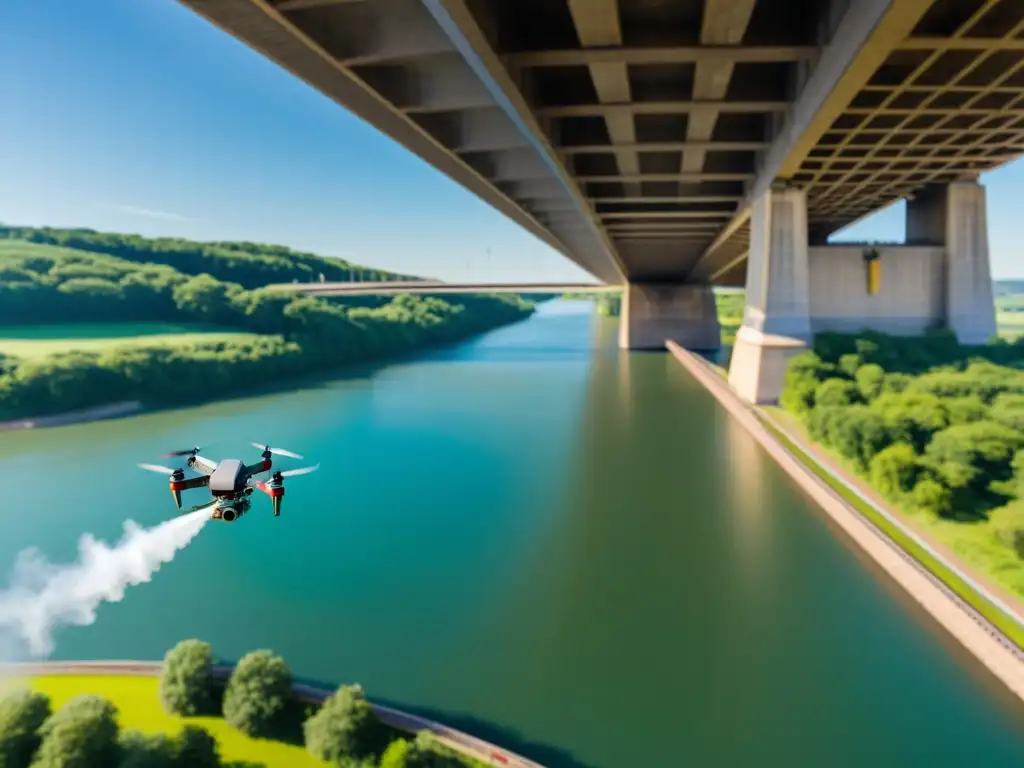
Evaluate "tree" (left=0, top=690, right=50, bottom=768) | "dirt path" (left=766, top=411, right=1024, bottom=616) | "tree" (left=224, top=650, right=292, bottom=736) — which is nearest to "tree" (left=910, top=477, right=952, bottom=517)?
"dirt path" (left=766, top=411, right=1024, bottom=616)

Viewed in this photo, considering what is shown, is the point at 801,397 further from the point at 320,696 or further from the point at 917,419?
the point at 320,696

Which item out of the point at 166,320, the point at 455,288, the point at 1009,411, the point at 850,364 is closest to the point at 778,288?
the point at 850,364

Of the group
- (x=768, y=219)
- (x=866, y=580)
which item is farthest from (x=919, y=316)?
(x=866, y=580)

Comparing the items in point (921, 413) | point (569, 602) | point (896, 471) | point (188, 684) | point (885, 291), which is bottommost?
point (569, 602)

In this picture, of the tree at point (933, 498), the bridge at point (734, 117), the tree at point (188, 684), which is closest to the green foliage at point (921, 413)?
the tree at point (933, 498)

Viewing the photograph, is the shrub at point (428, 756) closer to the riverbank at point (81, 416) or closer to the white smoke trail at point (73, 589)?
the white smoke trail at point (73, 589)

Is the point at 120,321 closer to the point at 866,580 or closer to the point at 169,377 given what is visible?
the point at 169,377
